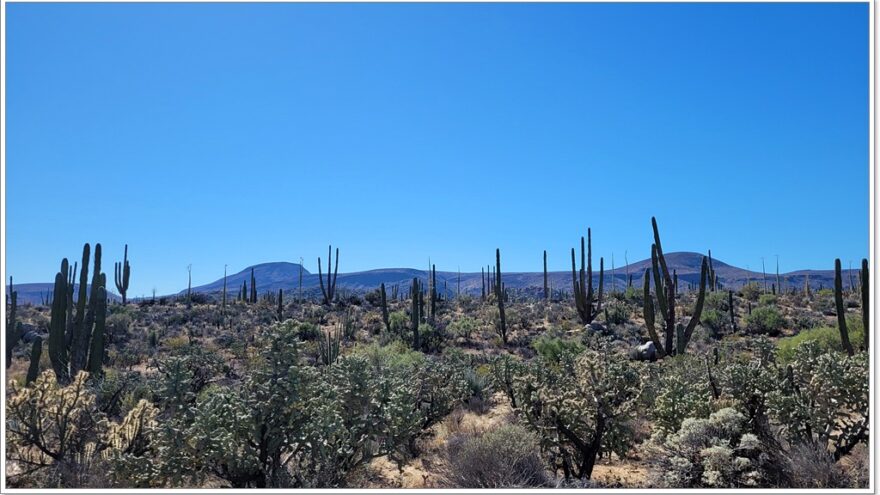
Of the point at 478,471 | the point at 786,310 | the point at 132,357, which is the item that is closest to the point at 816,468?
the point at 478,471

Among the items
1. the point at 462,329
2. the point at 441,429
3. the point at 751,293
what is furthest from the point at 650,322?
the point at 751,293

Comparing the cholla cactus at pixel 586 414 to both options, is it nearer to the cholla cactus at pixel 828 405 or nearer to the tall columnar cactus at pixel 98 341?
the cholla cactus at pixel 828 405

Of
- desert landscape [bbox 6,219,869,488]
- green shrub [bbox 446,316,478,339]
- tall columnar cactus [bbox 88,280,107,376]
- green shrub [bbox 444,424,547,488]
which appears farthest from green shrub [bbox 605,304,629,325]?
green shrub [bbox 444,424,547,488]

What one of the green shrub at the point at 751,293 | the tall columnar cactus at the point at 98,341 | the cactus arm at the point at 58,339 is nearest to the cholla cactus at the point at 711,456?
the tall columnar cactus at the point at 98,341

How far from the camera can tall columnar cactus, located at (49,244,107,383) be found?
50.3 ft

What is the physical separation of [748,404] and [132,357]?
61.6 feet

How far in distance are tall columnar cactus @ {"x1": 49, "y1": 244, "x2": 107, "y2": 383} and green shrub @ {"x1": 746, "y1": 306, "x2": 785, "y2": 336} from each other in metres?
24.0

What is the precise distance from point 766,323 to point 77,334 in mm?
25397

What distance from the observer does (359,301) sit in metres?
39.4

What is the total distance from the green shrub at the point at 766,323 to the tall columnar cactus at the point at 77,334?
A: 24038 mm

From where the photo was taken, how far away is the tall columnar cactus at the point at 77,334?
15.3 m

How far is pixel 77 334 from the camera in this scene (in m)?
15.8

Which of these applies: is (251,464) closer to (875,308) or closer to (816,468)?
(816,468)

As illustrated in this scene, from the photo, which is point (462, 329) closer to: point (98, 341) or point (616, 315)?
point (616, 315)
